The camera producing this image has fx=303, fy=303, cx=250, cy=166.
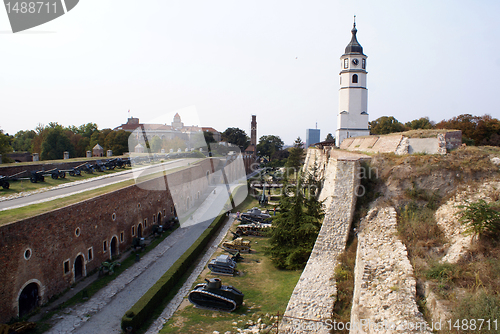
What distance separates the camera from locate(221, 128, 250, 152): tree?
291 ft

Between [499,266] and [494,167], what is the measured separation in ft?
15.7

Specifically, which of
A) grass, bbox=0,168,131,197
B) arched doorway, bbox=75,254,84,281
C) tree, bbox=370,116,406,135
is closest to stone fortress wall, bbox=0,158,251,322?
arched doorway, bbox=75,254,84,281

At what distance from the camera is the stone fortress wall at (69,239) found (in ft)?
31.8

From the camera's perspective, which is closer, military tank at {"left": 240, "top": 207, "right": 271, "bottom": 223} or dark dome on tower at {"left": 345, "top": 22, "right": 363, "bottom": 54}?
military tank at {"left": 240, "top": 207, "right": 271, "bottom": 223}

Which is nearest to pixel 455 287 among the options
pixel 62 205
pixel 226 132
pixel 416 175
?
pixel 416 175

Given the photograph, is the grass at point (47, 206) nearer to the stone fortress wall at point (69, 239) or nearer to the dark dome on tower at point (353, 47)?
the stone fortress wall at point (69, 239)

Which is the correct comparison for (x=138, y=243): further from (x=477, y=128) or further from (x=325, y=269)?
(x=477, y=128)

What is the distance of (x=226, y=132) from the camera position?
3570 inches

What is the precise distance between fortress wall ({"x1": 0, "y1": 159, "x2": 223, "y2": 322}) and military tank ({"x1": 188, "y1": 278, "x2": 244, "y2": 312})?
5.27 metres

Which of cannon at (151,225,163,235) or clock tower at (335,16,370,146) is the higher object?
clock tower at (335,16,370,146)

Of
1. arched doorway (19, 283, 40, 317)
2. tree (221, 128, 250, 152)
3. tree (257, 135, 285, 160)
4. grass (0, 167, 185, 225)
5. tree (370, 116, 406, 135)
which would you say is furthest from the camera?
tree (221, 128, 250, 152)

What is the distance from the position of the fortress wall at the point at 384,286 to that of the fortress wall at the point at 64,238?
1036cm

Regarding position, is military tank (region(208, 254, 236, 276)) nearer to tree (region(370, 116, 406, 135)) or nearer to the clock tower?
the clock tower

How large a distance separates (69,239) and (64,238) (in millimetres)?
310
